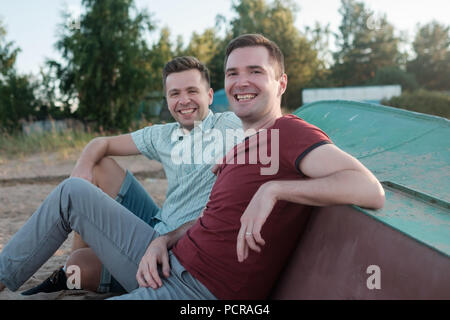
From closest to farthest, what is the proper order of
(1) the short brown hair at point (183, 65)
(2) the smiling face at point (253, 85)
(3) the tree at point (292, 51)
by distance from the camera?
(2) the smiling face at point (253, 85) < (1) the short brown hair at point (183, 65) < (3) the tree at point (292, 51)

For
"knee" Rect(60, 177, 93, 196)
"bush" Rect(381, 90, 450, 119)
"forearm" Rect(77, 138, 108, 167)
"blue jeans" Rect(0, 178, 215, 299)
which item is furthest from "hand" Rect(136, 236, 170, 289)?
"bush" Rect(381, 90, 450, 119)

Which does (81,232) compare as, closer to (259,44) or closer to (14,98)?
(259,44)

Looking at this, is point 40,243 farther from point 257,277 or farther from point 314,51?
point 314,51

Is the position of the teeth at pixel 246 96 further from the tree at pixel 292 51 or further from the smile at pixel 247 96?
the tree at pixel 292 51

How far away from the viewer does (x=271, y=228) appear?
1.77 meters

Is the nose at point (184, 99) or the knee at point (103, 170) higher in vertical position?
the nose at point (184, 99)

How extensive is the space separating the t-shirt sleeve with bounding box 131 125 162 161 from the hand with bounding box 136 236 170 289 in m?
1.12

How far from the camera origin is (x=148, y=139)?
3154 millimetres

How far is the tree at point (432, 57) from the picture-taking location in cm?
3969

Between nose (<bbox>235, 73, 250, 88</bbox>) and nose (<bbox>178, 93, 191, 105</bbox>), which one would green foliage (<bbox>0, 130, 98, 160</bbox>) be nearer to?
nose (<bbox>178, 93, 191, 105</bbox>)

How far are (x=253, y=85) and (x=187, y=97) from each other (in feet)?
2.95

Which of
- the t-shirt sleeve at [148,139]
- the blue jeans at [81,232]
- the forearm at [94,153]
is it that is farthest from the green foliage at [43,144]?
the blue jeans at [81,232]

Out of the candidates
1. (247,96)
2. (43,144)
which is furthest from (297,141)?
(43,144)

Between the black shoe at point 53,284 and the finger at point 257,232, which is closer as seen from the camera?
the finger at point 257,232
